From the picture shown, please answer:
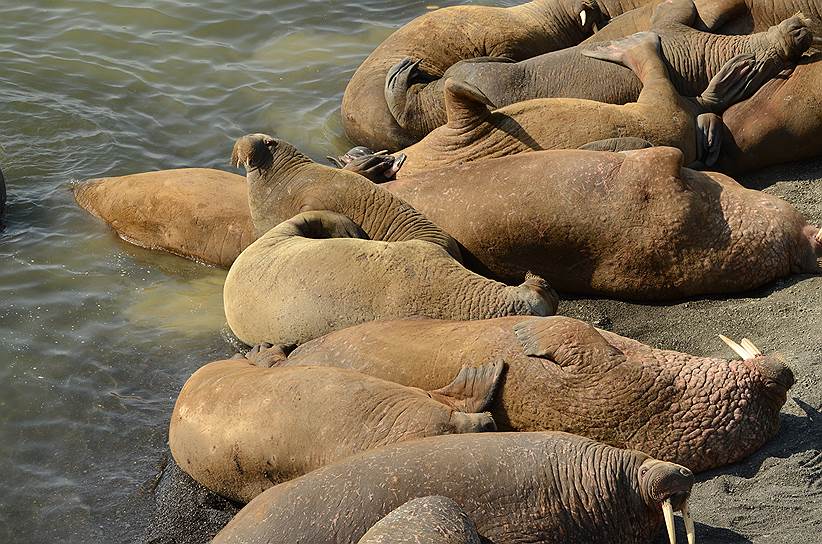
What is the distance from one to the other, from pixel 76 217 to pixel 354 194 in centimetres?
250

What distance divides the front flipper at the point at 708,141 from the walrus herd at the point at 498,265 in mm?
15

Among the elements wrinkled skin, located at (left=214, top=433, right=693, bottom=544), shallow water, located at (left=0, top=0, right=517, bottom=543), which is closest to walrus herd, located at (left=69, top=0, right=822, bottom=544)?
wrinkled skin, located at (left=214, top=433, right=693, bottom=544)

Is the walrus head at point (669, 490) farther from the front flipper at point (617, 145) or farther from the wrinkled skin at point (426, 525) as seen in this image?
the front flipper at point (617, 145)

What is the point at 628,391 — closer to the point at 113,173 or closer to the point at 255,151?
the point at 255,151

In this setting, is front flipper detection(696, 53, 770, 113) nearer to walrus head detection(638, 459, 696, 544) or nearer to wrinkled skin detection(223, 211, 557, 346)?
wrinkled skin detection(223, 211, 557, 346)

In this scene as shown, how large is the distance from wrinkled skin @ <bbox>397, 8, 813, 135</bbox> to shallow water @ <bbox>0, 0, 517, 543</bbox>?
65.0 inches

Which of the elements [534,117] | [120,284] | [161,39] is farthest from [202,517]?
[161,39]

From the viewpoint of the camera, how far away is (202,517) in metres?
5.65

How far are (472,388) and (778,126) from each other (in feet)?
12.3

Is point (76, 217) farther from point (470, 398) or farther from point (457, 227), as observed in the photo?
point (470, 398)

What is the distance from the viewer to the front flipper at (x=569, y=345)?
17.4 ft

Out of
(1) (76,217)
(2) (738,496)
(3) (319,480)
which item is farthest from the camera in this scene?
(1) (76,217)

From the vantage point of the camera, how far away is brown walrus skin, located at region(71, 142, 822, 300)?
6.78 metres

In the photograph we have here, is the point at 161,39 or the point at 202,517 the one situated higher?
the point at 161,39
